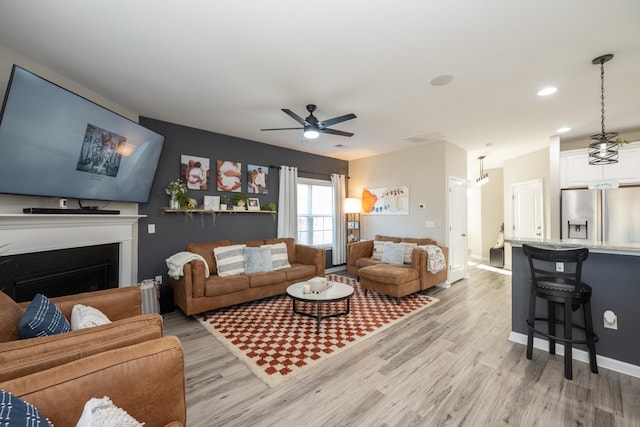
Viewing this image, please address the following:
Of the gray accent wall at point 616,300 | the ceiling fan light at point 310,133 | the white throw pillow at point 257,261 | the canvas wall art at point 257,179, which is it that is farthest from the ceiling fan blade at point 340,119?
the gray accent wall at point 616,300

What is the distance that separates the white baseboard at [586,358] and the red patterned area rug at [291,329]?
1.14 m

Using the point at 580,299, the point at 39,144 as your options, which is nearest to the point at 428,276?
the point at 580,299

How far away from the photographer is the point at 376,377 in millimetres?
2150

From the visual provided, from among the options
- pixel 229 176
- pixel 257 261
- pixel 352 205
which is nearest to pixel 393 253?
pixel 352 205

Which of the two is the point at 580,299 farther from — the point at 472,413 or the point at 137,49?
the point at 137,49

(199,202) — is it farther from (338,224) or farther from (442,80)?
(442,80)

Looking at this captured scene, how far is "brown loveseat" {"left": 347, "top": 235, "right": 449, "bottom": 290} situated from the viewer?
4.17m

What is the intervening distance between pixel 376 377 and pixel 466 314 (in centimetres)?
197

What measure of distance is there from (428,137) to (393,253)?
2.09 metres

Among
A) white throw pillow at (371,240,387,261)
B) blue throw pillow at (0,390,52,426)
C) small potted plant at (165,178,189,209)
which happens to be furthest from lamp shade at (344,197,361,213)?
blue throw pillow at (0,390,52,426)

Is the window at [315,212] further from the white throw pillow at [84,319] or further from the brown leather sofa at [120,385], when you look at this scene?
the brown leather sofa at [120,385]

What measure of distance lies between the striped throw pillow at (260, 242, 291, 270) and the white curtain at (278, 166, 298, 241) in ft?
1.96

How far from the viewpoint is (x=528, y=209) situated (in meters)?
5.52

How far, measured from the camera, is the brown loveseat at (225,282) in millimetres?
3170
